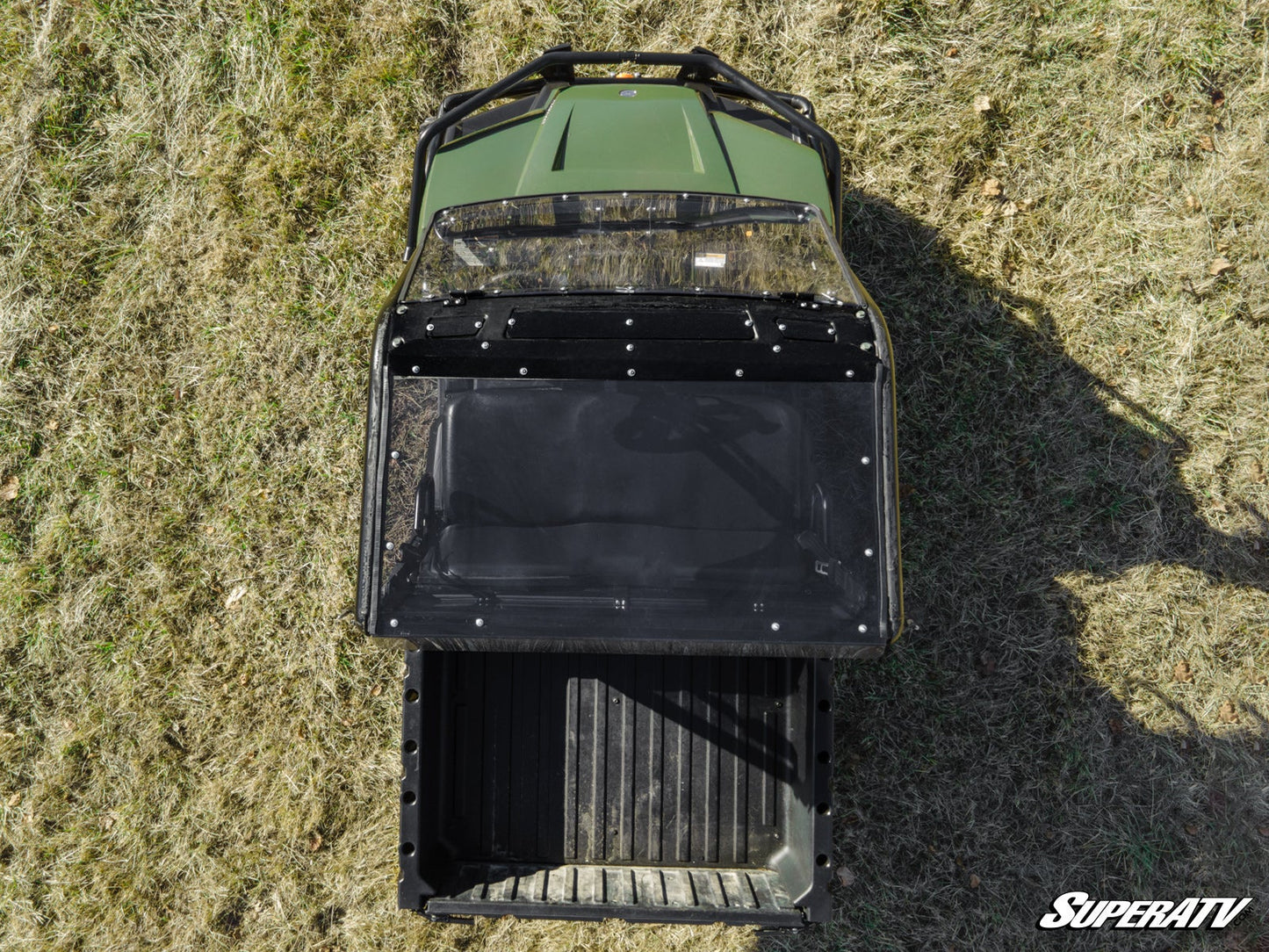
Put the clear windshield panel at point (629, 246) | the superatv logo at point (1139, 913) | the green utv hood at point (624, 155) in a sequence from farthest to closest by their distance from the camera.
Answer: the superatv logo at point (1139, 913) → the green utv hood at point (624, 155) → the clear windshield panel at point (629, 246)

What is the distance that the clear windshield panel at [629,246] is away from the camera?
2.48 meters

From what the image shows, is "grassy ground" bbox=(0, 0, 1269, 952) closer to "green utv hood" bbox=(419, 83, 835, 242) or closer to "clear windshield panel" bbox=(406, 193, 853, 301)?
"green utv hood" bbox=(419, 83, 835, 242)

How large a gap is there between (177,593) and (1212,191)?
4709 mm

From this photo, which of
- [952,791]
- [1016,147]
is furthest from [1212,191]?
[952,791]

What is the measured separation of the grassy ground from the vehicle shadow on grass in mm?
14

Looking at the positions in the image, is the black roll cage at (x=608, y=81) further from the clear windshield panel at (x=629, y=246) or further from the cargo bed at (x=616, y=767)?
the cargo bed at (x=616, y=767)

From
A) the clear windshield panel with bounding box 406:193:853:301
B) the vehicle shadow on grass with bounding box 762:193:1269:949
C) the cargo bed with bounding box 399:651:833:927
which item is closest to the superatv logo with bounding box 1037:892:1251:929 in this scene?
the vehicle shadow on grass with bounding box 762:193:1269:949

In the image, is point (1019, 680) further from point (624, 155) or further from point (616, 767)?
point (624, 155)

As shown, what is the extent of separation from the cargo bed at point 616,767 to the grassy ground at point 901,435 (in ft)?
2.18

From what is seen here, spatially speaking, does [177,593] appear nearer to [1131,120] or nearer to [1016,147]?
[1016,147]

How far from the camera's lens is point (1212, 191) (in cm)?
362

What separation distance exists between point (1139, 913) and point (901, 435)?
6.95ft

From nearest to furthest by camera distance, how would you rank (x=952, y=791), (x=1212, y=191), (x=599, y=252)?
(x=599, y=252)
(x=952, y=791)
(x=1212, y=191)

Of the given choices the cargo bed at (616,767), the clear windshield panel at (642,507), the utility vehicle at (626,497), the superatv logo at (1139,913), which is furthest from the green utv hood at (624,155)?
the superatv logo at (1139,913)
